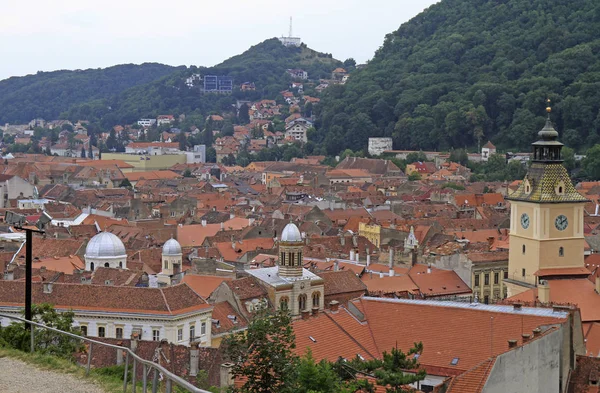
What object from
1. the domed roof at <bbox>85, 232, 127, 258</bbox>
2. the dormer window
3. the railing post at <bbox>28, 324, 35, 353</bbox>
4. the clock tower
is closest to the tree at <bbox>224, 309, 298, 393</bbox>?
the railing post at <bbox>28, 324, 35, 353</bbox>

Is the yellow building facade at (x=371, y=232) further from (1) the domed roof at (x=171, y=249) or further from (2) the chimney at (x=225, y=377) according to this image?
(2) the chimney at (x=225, y=377)

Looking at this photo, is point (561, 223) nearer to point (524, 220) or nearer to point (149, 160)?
point (524, 220)

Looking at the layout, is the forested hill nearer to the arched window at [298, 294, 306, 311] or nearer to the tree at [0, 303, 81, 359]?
the arched window at [298, 294, 306, 311]

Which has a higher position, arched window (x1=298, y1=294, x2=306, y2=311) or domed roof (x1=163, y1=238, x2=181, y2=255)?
domed roof (x1=163, y1=238, x2=181, y2=255)

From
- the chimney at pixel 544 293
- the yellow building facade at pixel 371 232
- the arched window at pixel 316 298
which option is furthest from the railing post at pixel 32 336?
the yellow building facade at pixel 371 232

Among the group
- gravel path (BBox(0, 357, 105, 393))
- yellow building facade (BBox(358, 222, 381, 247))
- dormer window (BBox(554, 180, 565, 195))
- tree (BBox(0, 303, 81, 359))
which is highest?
dormer window (BBox(554, 180, 565, 195))

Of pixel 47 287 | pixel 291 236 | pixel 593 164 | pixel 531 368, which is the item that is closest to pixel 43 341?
pixel 531 368
